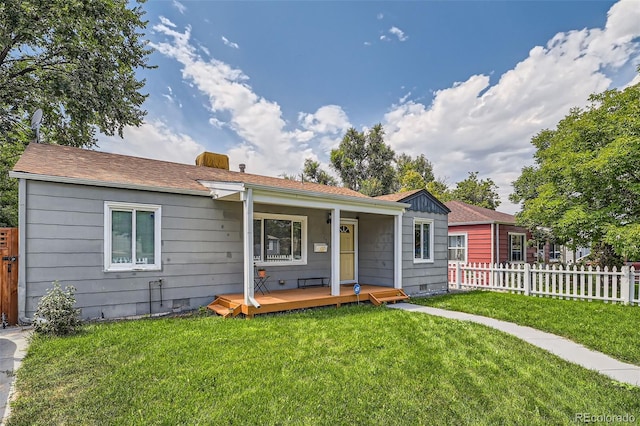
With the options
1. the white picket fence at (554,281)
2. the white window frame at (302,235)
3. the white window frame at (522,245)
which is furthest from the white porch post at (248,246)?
the white window frame at (522,245)

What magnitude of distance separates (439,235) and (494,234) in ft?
17.7

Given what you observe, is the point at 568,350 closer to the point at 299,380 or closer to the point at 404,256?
the point at 299,380

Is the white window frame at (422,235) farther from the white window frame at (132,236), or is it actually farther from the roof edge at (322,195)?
the white window frame at (132,236)

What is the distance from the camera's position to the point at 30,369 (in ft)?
11.5

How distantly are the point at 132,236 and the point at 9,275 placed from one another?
6.09ft

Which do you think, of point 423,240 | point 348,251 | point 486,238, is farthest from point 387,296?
point 486,238

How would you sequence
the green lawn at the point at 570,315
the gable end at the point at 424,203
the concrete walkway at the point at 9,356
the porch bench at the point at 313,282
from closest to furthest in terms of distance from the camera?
the concrete walkway at the point at 9,356 < the green lawn at the point at 570,315 < the porch bench at the point at 313,282 < the gable end at the point at 424,203

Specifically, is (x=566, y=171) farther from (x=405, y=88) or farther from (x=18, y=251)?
(x=18, y=251)

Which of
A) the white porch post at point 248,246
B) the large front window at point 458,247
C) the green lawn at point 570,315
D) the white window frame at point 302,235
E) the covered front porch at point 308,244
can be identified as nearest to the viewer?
the green lawn at point 570,315

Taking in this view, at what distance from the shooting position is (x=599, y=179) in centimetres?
956

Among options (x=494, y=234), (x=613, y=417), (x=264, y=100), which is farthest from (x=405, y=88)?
(x=613, y=417)

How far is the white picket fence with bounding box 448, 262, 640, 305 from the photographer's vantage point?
801 cm

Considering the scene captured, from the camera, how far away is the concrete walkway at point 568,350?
378 cm

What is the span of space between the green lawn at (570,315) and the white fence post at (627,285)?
1.44ft
